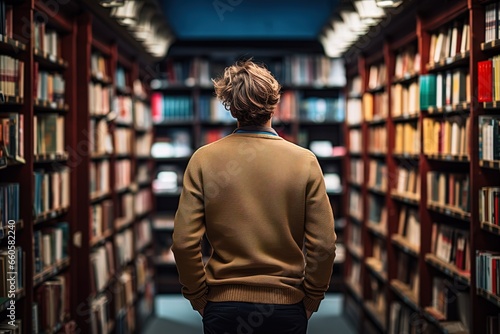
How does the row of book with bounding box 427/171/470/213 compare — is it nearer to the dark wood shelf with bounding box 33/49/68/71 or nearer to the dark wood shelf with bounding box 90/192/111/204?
the dark wood shelf with bounding box 90/192/111/204

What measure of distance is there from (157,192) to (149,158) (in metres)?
0.68

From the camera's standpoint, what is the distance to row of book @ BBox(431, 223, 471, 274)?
12.9 ft

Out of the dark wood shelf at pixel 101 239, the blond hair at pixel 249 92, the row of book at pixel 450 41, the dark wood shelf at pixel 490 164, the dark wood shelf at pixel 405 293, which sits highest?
the row of book at pixel 450 41

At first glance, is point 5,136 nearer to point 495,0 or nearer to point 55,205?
point 55,205

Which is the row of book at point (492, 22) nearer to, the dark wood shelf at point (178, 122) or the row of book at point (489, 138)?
the row of book at point (489, 138)

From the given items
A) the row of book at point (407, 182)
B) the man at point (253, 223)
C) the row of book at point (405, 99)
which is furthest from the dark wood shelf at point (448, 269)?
the man at point (253, 223)

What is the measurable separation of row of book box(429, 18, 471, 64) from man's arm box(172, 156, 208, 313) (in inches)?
81.2

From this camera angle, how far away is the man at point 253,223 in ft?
7.99

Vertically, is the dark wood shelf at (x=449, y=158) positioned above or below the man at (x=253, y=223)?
above

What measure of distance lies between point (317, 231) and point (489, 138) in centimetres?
135

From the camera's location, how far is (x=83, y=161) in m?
4.63

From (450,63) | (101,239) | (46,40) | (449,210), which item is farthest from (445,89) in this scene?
(101,239)

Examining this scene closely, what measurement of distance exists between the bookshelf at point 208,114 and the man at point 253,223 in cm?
564

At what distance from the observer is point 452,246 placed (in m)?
4.16
